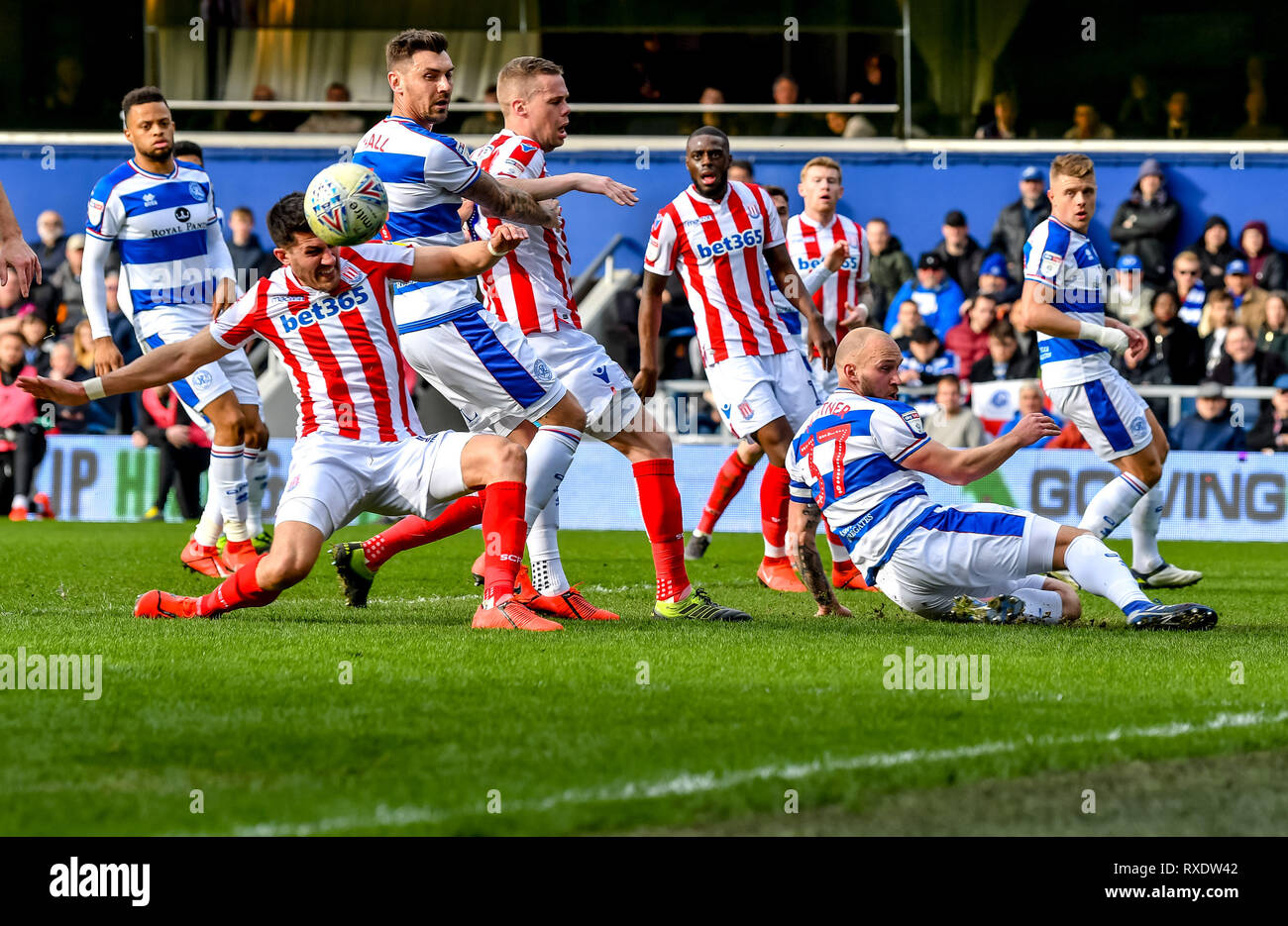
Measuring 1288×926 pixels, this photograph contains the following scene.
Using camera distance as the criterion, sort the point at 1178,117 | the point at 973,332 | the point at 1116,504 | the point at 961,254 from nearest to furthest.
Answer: the point at 1116,504 → the point at 973,332 → the point at 961,254 → the point at 1178,117

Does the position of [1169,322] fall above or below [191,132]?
below

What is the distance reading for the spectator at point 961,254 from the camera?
16953 mm

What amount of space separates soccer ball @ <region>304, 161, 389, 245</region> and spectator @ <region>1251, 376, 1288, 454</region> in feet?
30.6

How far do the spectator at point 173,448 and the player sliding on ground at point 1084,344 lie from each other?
8920 mm

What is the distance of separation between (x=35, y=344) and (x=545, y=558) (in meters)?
11.1

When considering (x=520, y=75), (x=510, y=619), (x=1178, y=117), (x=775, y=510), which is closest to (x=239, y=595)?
(x=510, y=619)

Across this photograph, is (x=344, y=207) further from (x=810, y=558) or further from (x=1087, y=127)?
(x=1087, y=127)

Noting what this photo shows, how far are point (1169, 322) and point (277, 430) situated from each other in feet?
30.0

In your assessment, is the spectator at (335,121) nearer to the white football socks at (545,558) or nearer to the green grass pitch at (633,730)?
the white football socks at (545,558)

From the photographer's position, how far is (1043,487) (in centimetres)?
1434

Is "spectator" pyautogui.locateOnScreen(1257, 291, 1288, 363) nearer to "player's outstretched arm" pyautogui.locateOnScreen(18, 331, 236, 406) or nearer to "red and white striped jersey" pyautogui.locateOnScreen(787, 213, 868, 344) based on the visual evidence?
"red and white striped jersey" pyautogui.locateOnScreen(787, 213, 868, 344)

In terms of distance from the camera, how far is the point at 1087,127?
19219 mm
